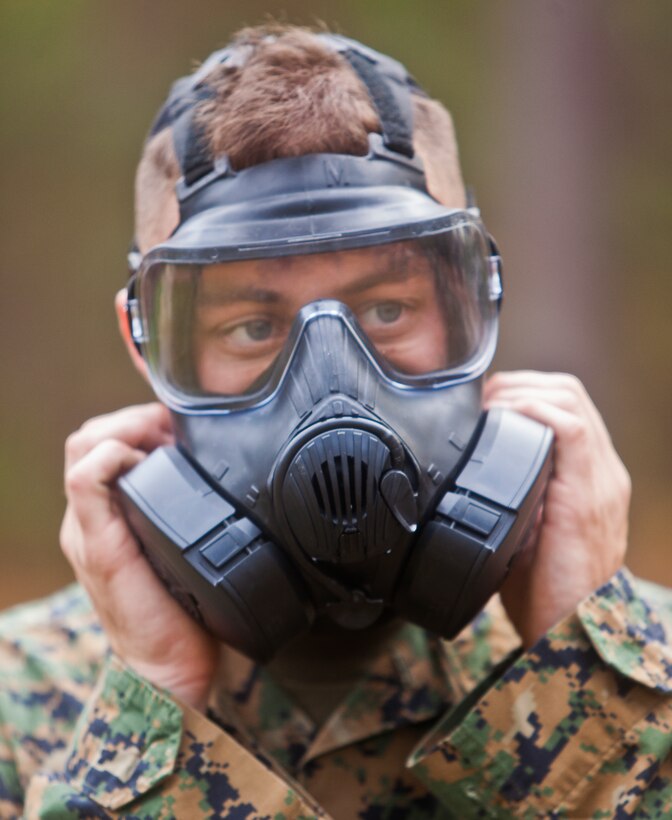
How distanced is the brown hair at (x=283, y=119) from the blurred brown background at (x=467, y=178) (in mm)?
3924

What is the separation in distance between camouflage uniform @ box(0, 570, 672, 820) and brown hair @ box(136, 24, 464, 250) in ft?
3.03

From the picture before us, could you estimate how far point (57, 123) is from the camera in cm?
791

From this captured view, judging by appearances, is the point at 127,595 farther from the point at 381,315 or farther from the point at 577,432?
the point at 577,432

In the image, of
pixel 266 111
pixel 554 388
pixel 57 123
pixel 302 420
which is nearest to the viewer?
pixel 302 420

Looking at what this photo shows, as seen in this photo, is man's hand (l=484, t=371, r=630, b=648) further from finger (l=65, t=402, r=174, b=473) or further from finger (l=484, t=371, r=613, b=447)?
finger (l=65, t=402, r=174, b=473)

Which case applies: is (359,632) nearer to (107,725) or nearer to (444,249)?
(107,725)

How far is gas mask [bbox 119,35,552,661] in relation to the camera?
182 centimetres

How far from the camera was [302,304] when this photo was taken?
2018mm

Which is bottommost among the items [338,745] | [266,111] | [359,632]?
[338,745]

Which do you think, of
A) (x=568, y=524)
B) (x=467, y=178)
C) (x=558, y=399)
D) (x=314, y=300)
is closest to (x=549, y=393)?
(x=558, y=399)

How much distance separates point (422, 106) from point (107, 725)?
1.38 metres

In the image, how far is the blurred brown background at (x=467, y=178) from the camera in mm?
6176

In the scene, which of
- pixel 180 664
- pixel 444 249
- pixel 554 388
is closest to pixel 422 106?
pixel 444 249

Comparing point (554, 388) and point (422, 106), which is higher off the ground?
point (422, 106)
